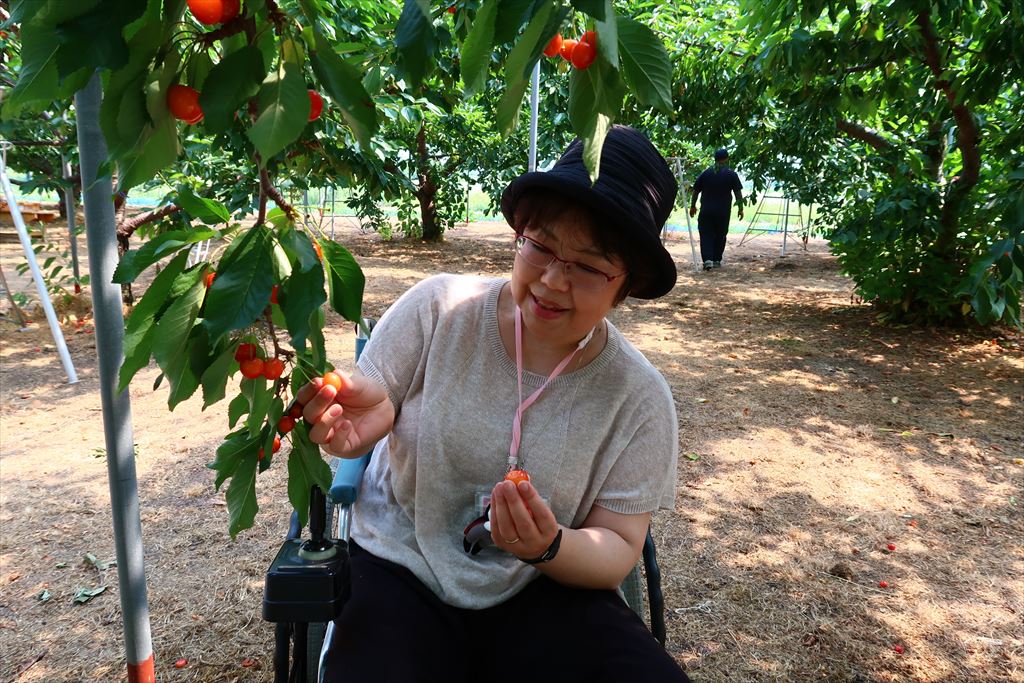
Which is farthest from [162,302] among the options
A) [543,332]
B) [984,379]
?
[984,379]

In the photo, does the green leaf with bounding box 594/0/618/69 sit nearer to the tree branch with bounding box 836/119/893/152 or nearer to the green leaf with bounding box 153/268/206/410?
the green leaf with bounding box 153/268/206/410

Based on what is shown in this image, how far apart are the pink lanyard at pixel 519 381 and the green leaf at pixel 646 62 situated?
32.6 inches

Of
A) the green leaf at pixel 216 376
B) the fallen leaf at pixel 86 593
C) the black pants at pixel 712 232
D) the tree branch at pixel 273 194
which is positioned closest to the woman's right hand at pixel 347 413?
the green leaf at pixel 216 376

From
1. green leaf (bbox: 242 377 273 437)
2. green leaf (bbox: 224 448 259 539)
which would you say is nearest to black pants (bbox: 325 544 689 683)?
green leaf (bbox: 224 448 259 539)

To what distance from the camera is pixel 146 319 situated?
820mm

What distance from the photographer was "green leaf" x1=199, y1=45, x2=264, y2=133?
24.7 inches

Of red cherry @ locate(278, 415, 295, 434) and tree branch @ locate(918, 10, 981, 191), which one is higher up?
tree branch @ locate(918, 10, 981, 191)

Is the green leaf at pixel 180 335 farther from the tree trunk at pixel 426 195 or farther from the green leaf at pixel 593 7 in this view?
the tree trunk at pixel 426 195

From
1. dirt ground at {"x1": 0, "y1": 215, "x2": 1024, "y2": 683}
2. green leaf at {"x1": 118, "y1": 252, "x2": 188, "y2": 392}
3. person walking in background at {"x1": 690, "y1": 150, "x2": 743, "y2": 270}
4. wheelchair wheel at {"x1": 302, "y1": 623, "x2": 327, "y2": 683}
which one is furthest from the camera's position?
person walking in background at {"x1": 690, "y1": 150, "x2": 743, "y2": 270}

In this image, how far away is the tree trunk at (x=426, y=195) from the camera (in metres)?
11.3

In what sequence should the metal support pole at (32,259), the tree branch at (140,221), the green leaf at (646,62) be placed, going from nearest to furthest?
the green leaf at (646,62)
the tree branch at (140,221)
the metal support pole at (32,259)

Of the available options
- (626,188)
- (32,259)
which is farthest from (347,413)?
(32,259)

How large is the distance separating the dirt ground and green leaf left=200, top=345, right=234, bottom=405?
1.67 metres

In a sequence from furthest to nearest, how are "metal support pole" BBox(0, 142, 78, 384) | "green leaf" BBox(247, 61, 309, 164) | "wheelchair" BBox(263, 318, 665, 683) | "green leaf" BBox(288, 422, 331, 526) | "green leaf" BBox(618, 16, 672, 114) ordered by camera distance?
"metal support pole" BBox(0, 142, 78, 384)
"wheelchair" BBox(263, 318, 665, 683)
"green leaf" BBox(288, 422, 331, 526)
"green leaf" BBox(618, 16, 672, 114)
"green leaf" BBox(247, 61, 309, 164)
